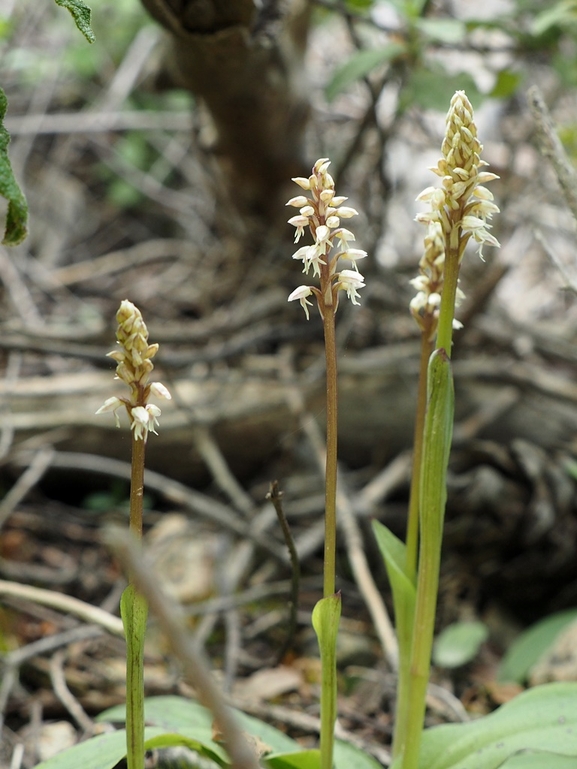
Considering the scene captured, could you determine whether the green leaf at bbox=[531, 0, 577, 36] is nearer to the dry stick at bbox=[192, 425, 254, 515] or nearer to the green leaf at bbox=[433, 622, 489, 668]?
the dry stick at bbox=[192, 425, 254, 515]

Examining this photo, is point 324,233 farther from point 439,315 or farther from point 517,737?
point 517,737

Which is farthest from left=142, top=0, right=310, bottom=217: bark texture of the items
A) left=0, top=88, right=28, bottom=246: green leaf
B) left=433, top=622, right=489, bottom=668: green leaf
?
left=433, top=622, right=489, bottom=668: green leaf

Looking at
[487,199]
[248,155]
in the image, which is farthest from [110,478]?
[487,199]

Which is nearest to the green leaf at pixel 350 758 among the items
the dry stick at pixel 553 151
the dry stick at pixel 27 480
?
the dry stick at pixel 553 151

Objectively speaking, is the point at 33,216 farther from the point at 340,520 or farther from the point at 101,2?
the point at 340,520

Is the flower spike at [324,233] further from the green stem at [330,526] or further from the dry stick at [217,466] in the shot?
the dry stick at [217,466]
